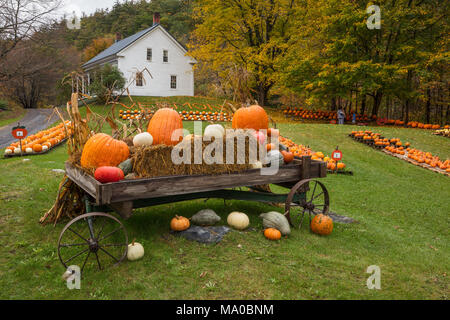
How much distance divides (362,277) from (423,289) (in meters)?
0.60

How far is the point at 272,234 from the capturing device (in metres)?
4.09

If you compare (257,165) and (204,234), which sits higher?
(257,165)

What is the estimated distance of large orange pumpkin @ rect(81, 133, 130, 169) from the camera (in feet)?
12.2

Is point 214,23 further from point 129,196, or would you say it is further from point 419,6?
point 129,196

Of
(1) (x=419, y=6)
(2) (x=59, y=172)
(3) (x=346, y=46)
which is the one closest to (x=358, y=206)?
(2) (x=59, y=172)

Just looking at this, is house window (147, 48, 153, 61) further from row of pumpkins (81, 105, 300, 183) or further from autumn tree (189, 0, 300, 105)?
row of pumpkins (81, 105, 300, 183)

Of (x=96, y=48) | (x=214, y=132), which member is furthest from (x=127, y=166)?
(x=96, y=48)

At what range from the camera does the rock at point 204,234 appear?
3945 mm

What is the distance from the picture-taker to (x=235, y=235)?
4109 mm

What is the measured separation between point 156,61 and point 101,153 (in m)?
28.2

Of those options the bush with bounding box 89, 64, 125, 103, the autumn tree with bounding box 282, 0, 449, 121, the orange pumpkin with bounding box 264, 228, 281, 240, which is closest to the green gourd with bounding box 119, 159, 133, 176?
the orange pumpkin with bounding box 264, 228, 281, 240

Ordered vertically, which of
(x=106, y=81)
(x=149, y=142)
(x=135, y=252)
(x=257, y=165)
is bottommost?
(x=135, y=252)

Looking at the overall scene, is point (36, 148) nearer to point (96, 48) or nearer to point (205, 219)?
point (205, 219)
